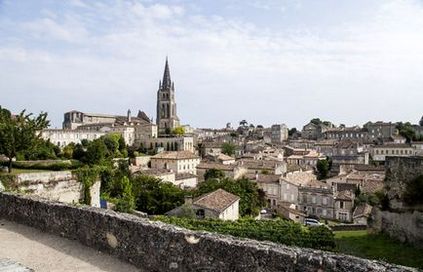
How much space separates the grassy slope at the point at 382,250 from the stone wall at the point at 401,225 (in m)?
0.36

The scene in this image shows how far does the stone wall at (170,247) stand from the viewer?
5406 millimetres

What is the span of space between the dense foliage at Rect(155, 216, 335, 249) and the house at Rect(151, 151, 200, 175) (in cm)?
4750

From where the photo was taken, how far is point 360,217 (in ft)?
152

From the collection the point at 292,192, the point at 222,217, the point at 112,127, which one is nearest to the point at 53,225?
the point at 222,217

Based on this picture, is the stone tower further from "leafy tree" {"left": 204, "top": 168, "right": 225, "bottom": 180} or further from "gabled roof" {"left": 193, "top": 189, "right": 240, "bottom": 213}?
"gabled roof" {"left": 193, "top": 189, "right": 240, "bottom": 213}

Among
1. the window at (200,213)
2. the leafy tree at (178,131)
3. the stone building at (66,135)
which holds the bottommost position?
the window at (200,213)

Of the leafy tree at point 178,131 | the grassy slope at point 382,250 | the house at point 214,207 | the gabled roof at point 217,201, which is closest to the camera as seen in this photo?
the grassy slope at point 382,250

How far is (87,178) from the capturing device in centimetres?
2553

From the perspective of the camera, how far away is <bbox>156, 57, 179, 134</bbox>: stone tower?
12500 centimetres

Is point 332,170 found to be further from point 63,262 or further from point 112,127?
point 63,262

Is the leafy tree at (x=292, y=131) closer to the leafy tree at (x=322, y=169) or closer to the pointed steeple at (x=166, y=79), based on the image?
the pointed steeple at (x=166, y=79)

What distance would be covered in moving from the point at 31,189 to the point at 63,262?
663 inches

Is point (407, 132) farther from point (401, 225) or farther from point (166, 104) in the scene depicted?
point (401, 225)

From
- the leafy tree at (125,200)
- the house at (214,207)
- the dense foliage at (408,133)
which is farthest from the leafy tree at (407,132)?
the leafy tree at (125,200)
